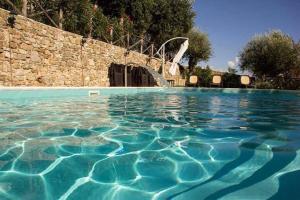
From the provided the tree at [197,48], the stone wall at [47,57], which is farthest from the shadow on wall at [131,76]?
the tree at [197,48]

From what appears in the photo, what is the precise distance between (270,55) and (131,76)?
44.3ft

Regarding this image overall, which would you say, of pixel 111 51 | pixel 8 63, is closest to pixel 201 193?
pixel 8 63

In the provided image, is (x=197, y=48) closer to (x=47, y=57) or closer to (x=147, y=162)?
(x=47, y=57)

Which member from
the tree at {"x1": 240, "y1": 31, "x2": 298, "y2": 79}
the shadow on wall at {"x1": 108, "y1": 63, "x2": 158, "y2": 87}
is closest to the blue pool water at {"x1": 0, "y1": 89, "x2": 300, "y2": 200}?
the shadow on wall at {"x1": 108, "y1": 63, "x2": 158, "y2": 87}

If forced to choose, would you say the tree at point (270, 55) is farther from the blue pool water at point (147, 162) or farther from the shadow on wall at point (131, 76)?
the blue pool water at point (147, 162)

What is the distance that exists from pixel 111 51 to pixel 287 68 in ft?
54.6

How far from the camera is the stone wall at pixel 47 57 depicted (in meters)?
10.9

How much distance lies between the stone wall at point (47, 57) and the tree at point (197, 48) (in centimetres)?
1747

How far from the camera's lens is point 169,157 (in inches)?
110

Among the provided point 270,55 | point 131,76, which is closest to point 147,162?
point 131,76

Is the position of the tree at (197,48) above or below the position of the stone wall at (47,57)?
above

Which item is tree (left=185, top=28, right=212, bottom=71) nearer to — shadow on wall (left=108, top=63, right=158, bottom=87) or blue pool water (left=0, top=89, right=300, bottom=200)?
shadow on wall (left=108, top=63, right=158, bottom=87)

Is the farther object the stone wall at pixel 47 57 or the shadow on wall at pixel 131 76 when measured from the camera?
the shadow on wall at pixel 131 76

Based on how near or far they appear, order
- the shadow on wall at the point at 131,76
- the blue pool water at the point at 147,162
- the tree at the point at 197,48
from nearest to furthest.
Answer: the blue pool water at the point at 147,162, the shadow on wall at the point at 131,76, the tree at the point at 197,48
